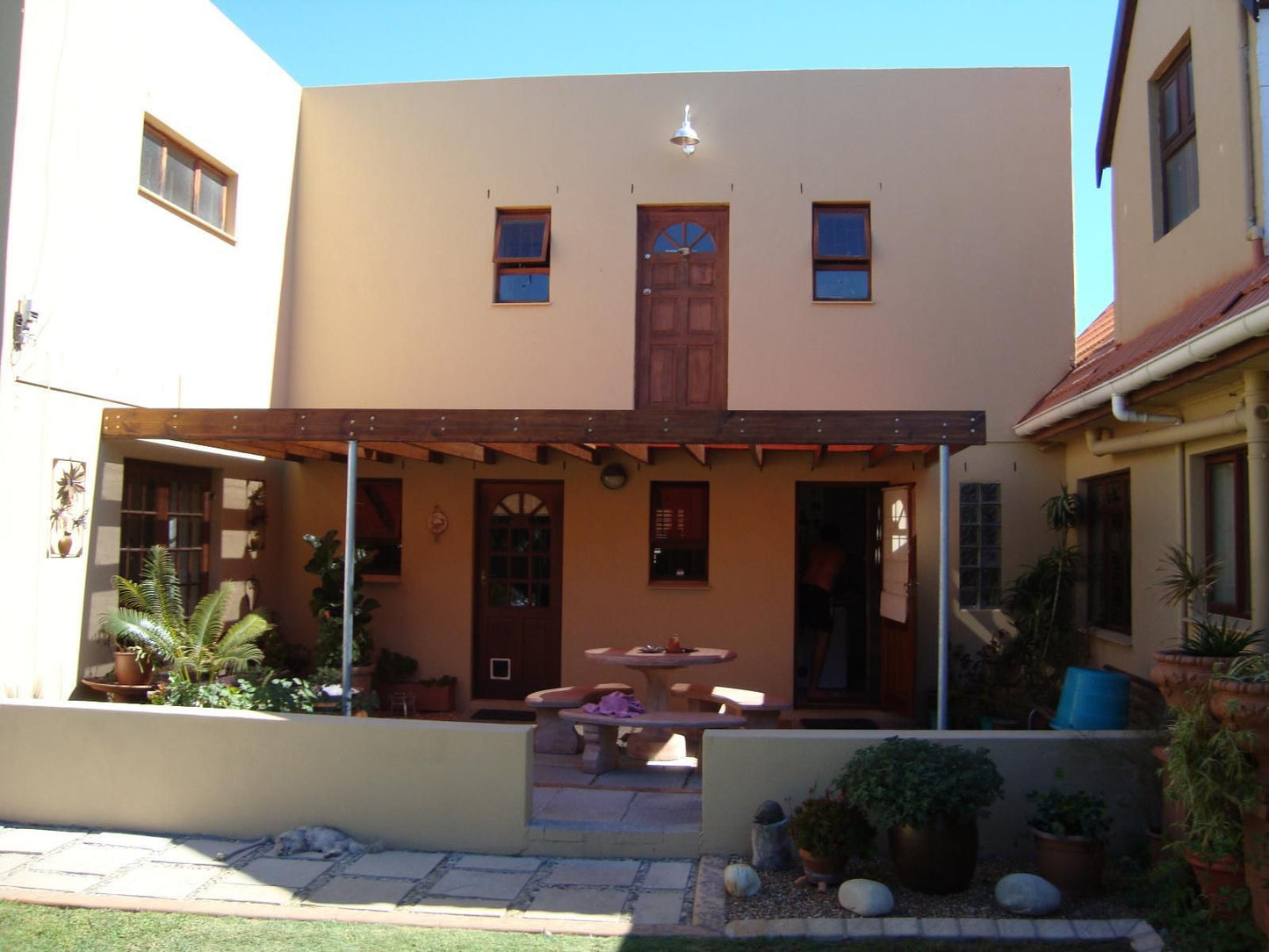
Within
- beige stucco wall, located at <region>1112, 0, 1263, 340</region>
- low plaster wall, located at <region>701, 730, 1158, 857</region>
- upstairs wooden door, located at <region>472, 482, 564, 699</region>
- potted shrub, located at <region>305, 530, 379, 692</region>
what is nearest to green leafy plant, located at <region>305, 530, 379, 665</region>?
potted shrub, located at <region>305, 530, 379, 692</region>

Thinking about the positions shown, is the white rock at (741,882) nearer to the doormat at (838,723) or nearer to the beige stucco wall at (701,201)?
the doormat at (838,723)

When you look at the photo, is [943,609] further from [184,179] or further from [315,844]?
[184,179]

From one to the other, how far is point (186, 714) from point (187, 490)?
3125 mm

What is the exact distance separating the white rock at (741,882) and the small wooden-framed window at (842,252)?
6343mm

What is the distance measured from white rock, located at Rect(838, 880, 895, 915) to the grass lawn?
286 mm

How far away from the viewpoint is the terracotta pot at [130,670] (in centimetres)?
834

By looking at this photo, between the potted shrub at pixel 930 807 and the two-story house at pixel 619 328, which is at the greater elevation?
the two-story house at pixel 619 328

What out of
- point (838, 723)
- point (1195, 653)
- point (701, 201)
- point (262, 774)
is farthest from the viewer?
point (701, 201)

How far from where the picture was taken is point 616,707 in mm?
8422

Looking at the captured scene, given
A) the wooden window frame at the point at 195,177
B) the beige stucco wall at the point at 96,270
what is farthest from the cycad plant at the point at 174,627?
the wooden window frame at the point at 195,177

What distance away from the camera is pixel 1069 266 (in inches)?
419

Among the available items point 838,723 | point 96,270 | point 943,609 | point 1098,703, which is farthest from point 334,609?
point 1098,703

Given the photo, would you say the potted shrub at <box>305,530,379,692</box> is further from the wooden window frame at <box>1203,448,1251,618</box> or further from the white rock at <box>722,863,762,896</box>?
the wooden window frame at <box>1203,448,1251,618</box>

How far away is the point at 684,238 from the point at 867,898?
7.20m
